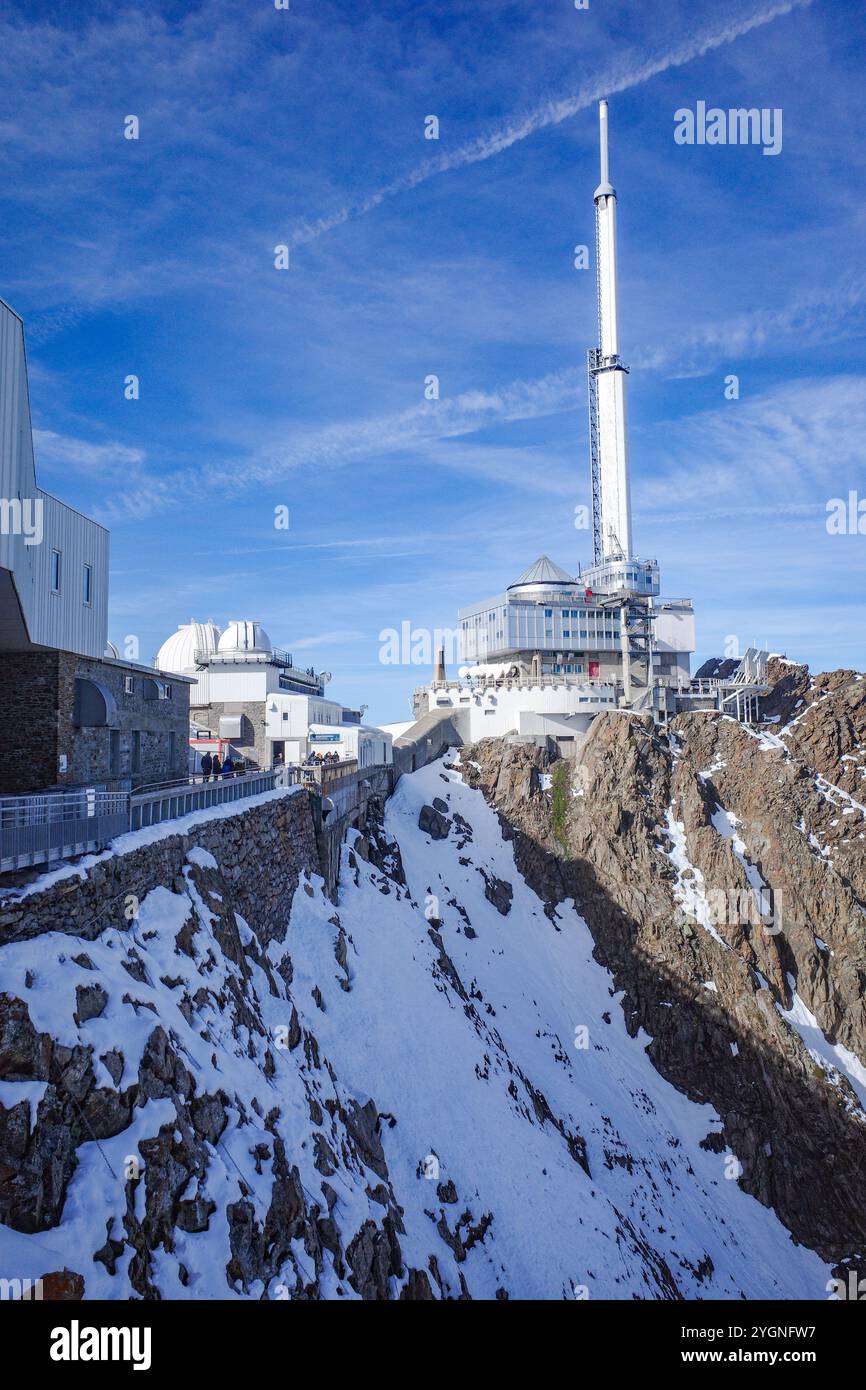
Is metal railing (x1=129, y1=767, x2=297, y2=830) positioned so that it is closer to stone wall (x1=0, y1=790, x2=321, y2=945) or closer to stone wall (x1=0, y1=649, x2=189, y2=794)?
stone wall (x1=0, y1=790, x2=321, y2=945)

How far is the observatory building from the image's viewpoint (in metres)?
55.0

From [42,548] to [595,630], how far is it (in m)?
46.3

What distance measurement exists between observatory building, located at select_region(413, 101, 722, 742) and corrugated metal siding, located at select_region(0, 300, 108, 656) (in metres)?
33.7

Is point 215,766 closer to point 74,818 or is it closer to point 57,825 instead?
point 74,818

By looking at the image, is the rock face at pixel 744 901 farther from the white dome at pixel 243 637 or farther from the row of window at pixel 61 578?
the row of window at pixel 61 578

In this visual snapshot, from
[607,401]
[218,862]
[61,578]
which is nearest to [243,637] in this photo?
[61,578]

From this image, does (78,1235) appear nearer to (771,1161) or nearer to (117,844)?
(117,844)

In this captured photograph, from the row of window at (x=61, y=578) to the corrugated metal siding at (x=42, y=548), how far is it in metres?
0.10

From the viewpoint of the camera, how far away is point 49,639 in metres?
19.6

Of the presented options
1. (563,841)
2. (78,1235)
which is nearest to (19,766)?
(78,1235)

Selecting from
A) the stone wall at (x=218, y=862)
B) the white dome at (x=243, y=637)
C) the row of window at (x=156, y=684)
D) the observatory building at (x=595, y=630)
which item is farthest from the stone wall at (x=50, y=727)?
the observatory building at (x=595, y=630)

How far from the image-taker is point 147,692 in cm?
2580

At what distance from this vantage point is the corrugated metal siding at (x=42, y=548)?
16141 millimetres

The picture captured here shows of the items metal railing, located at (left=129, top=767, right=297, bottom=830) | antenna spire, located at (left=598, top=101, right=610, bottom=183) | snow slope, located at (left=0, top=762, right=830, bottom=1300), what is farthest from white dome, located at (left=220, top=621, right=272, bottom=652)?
antenna spire, located at (left=598, top=101, right=610, bottom=183)
